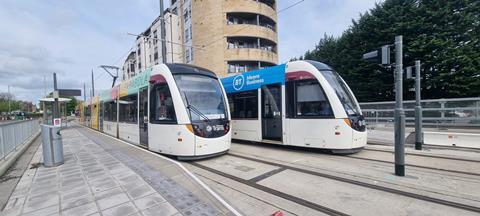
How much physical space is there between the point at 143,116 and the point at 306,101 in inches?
232

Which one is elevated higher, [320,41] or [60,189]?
[320,41]

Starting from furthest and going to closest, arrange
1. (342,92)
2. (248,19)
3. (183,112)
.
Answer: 1. (248,19)
2. (342,92)
3. (183,112)

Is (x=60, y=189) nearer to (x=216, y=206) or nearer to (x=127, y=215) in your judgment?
(x=127, y=215)

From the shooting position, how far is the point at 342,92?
7.65 m

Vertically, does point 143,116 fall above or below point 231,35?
below

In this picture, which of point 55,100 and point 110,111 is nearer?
point 110,111

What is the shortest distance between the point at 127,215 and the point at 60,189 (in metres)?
2.19

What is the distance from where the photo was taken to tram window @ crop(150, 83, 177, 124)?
23.6 feet

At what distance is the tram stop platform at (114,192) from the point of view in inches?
147

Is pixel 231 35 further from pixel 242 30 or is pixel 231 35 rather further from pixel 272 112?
pixel 272 112

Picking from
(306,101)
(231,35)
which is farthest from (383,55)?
(231,35)

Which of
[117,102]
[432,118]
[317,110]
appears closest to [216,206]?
[317,110]

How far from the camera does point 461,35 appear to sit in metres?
18.1

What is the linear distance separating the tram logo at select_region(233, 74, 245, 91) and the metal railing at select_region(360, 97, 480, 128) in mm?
8727
